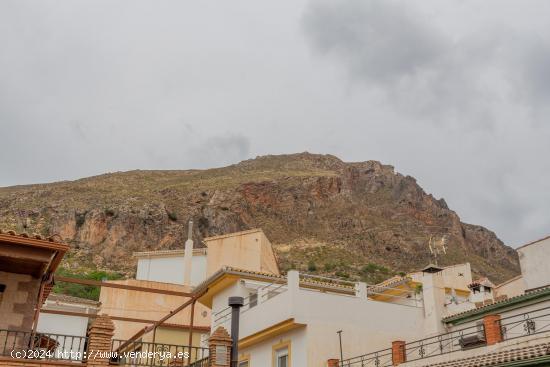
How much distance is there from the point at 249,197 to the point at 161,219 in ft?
59.8

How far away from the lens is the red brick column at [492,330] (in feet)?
50.9

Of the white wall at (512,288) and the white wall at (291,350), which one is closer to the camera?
the white wall at (291,350)

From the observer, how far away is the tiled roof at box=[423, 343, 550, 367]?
1222 centimetres

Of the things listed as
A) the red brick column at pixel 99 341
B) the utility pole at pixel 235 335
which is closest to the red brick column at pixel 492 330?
the utility pole at pixel 235 335

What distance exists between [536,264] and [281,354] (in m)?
9.62

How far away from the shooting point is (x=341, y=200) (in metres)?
103

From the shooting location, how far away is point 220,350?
476 inches

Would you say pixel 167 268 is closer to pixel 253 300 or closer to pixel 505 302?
pixel 253 300

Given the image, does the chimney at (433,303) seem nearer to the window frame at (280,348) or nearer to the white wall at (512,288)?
the window frame at (280,348)

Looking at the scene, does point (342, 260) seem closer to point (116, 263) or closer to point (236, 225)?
point (236, 225)

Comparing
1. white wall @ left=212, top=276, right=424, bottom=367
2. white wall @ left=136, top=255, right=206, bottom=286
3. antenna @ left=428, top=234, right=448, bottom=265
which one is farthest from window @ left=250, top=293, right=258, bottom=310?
antenna @ left=428, top=234, right=448, bottom=265

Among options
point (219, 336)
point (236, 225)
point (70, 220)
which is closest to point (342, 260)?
point (236, 225)

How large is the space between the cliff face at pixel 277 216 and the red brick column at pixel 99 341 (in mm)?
56634

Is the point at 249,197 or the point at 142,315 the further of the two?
the point at 249,197
